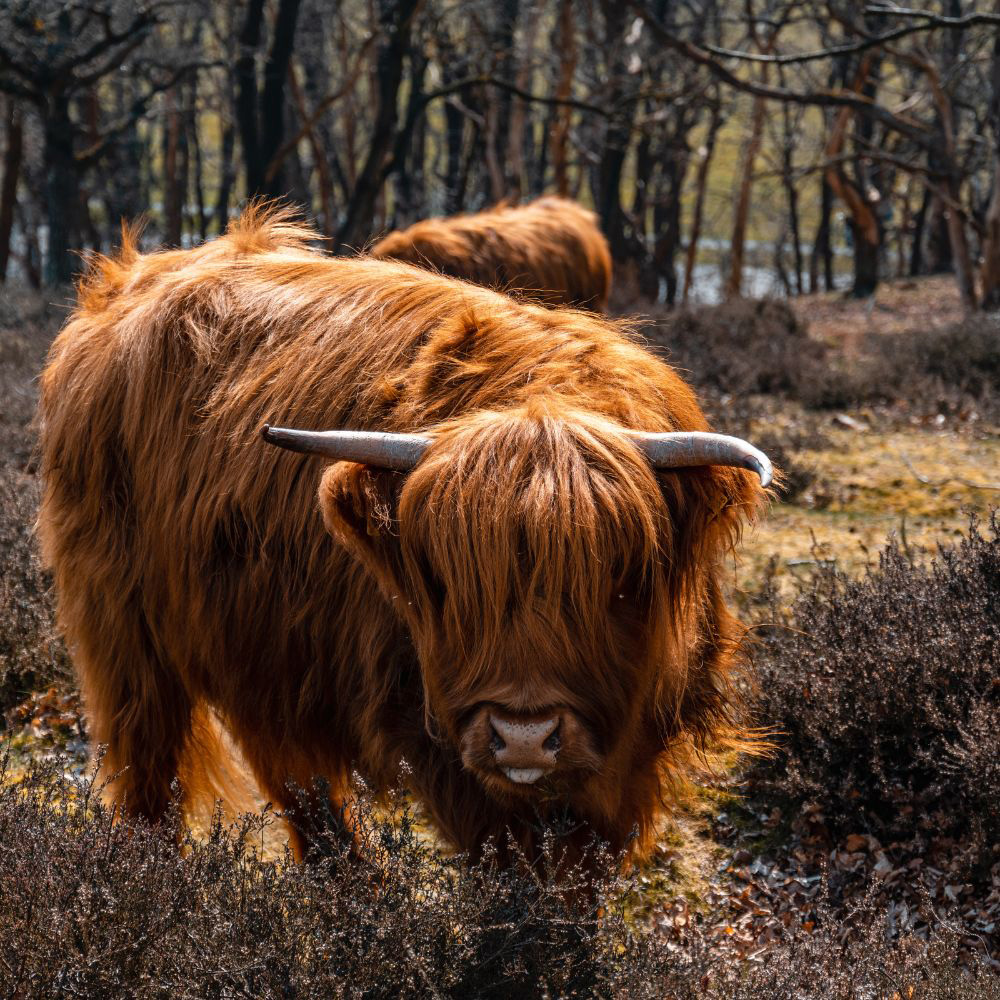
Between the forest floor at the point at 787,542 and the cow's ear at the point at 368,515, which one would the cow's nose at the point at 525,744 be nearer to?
the cow's ear at the point at 368,515

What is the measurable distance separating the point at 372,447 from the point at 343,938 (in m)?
1.09

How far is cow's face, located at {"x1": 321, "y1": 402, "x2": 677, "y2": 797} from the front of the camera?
7.55 feet

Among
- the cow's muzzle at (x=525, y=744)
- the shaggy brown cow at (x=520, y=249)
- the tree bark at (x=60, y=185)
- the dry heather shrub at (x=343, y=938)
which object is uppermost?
the tree bark at (x=60, y=185)

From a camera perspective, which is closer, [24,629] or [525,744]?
[525,744]

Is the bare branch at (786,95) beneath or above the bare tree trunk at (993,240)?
above

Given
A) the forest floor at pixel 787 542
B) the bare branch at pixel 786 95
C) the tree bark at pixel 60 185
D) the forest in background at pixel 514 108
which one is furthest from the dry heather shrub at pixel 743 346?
the tree bark at pixel 60 185

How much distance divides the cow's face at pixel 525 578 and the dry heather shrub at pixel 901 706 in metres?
1.34

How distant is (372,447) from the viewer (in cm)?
247

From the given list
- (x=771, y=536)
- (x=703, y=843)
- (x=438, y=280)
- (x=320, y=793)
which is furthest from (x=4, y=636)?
(x=771, y=536)

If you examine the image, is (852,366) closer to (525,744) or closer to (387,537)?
(387,537)

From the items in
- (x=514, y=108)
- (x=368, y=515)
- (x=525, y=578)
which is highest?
(x=514, y=108)

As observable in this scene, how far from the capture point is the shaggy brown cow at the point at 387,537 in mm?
2348

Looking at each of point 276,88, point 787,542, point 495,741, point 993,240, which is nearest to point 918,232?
point 993,240

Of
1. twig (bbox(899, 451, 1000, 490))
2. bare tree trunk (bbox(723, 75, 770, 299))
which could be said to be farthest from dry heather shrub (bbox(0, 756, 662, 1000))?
bare tree trunk (bbox(723, 75, 770, 299))
